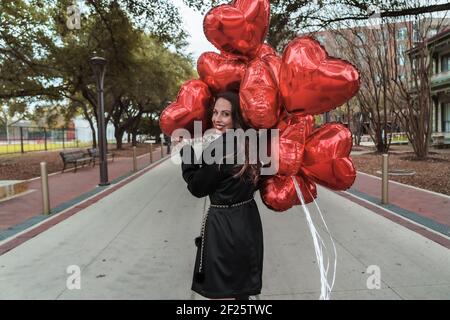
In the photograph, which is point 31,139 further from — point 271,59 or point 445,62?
point 271,59

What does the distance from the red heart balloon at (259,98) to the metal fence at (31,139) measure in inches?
1120

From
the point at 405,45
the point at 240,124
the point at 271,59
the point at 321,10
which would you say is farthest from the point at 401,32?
the point at 240,124

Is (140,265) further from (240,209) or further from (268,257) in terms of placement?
(240,209)

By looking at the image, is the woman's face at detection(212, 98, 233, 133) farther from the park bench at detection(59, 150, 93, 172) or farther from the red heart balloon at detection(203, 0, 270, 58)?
the park bench at detection(59, 150, 93, 172)

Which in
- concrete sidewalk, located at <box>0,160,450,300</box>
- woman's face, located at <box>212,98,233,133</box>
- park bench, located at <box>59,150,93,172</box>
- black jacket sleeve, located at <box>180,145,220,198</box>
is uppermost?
woman's face, located at <box>212,98,233,133</box>

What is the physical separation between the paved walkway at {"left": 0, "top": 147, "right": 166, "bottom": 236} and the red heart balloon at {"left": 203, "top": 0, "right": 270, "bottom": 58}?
489cm

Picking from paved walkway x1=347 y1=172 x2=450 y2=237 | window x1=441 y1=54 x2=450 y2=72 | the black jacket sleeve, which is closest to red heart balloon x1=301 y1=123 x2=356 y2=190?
the black jacket sleeve

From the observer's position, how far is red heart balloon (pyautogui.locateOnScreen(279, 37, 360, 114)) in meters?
2.15

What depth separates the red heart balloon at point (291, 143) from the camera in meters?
2.34

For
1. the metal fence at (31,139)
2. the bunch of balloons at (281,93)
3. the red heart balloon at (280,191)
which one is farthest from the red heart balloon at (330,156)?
the metal fence at (31,139)

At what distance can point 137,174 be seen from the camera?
45.8 feet

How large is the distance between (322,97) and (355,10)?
10.9m

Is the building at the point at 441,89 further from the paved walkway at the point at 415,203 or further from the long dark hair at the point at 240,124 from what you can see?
the long dark hair at the point at 240,124
